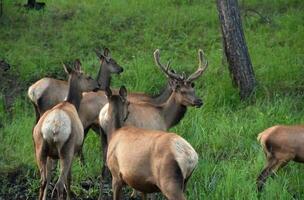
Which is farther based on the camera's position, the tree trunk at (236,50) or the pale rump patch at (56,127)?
the tree trunk at (236,50)

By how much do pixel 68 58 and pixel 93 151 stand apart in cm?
484

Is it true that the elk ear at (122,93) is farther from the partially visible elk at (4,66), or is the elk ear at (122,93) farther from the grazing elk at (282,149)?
the partially visible elk at (4,66)

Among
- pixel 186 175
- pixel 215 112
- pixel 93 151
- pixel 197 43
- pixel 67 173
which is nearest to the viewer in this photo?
pixel 186 175

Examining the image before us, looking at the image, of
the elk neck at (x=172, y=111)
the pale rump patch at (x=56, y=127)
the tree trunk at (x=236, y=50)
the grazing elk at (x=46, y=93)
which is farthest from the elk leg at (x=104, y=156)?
the tree trunk at (x=236, y=50)

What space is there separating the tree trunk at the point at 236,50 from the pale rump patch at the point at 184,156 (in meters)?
5.83

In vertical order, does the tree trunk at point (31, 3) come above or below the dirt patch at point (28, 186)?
above

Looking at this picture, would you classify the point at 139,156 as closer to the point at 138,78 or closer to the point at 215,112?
the point at 215,112

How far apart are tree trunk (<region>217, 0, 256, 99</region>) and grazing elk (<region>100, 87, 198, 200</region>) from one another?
4.78 m

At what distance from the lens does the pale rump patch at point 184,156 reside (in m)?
7.41

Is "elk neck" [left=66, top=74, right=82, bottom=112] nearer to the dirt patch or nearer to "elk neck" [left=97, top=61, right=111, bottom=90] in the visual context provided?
the dirt patch

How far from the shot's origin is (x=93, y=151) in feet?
36.4

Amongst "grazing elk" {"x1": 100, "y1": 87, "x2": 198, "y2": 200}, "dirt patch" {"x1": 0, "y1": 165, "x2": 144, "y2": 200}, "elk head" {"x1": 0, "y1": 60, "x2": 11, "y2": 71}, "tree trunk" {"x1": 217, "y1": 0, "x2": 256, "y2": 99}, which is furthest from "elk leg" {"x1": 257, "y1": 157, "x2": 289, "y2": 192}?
"elk head" {"x1": 0, "y1": 60, "x2": 11, "y2": 71}

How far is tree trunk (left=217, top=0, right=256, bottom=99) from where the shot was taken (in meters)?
13.2

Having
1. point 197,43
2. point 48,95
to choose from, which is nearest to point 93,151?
point 48,95
